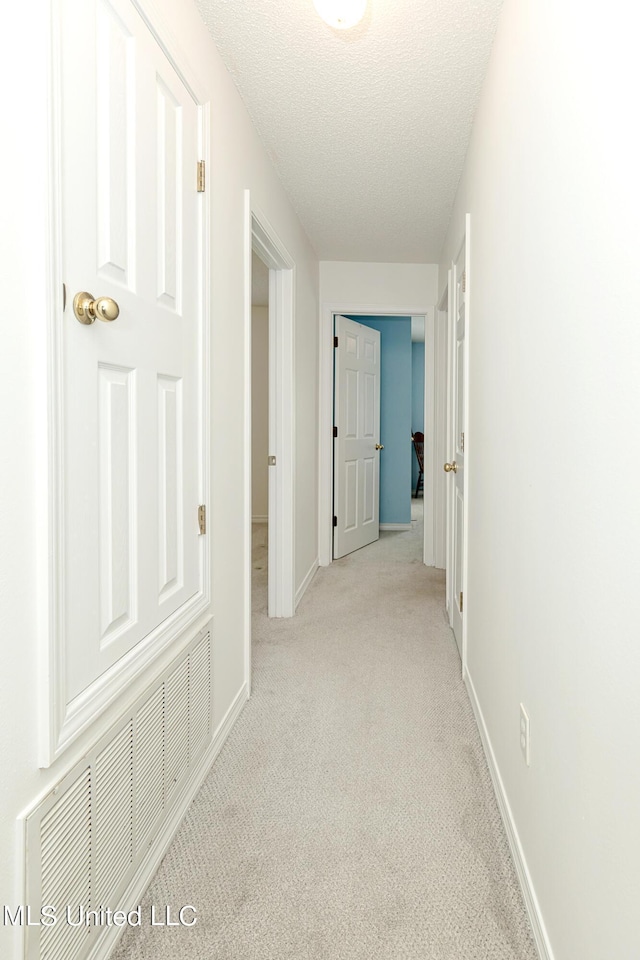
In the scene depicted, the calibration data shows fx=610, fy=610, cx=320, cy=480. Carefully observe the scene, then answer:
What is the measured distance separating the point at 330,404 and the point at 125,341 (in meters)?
3.62

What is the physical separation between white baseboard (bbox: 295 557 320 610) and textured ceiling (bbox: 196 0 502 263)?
2.32 m

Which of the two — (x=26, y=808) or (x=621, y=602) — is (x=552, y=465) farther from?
(x=26, y=808)

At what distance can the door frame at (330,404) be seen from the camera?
485 cm

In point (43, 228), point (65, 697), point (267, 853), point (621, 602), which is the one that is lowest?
point (267, 853)

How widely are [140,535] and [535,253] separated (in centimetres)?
112

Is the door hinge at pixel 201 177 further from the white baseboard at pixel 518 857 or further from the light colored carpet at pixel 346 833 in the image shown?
the white baseboard at pixel 518 857

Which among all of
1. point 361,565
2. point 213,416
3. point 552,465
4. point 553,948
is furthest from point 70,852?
point 361,565

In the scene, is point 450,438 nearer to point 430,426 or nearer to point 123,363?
point 430,426

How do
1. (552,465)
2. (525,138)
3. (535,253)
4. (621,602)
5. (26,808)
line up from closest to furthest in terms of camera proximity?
(621,602)
(26,808)
(552,465)
(535,253)
(525,138)

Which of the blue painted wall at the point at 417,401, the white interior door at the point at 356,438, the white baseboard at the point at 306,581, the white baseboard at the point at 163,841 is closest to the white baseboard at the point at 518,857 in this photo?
the white baseboard at the point at 163,841

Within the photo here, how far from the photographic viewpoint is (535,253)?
4.57 ft

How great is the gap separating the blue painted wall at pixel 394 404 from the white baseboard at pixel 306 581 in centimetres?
206

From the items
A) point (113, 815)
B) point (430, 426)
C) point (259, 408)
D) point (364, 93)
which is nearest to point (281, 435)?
point (364, 93)

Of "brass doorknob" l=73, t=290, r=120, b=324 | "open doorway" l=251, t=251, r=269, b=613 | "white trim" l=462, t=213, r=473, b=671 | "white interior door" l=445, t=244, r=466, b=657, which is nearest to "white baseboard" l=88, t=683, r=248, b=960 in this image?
"white trim" l=462, t=213, r=473, b=671
